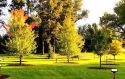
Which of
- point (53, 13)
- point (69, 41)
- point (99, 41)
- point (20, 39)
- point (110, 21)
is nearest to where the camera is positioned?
point (99, 41)

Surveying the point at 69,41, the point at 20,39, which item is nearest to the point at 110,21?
the point at 69,41

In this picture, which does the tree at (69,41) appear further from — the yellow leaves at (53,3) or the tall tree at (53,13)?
the tall tree at (53,13)

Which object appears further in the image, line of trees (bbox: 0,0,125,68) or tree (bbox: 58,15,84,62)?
tree (bbox: 58,15,84,62)

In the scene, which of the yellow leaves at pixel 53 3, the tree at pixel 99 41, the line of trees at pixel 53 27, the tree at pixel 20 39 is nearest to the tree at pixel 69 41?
the line of trees at pixel 53 27

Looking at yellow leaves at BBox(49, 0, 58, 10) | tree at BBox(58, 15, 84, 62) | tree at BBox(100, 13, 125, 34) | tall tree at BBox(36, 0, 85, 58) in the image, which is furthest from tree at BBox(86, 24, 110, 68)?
tall tree at BBox(36, 0, 85, 58)

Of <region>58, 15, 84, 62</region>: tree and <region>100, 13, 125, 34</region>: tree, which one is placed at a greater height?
<region>100, 13, 125, 34</region>: tree

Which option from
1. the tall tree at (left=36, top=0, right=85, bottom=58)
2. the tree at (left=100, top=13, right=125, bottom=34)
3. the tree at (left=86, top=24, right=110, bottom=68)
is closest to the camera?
the tree at (left=86, top=24, right=110, bottom=68)

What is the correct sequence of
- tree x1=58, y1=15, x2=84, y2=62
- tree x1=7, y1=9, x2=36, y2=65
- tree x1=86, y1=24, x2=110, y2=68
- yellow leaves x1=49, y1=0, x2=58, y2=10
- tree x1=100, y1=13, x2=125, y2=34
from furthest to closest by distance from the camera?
yellow leaves x1=49, y1=0, x2=58, y2=10
tree x1=100, y1=13, x2=125, y2=34
tree x1=58, y1=15, x2=84, y2=62
tree x1=7, y1=9, x2=36, y2=65
tree x1=86, y1=24, x2=110, y2=68

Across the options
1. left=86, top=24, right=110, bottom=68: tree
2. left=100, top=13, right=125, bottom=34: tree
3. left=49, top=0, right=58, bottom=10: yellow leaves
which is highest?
left=49, top=0, right=58, bottom=10: yellow leaves

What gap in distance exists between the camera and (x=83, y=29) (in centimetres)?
10944

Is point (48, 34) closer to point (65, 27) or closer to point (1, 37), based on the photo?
point (1, 37)

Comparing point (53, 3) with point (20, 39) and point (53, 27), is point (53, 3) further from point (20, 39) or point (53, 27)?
point (20, 39)

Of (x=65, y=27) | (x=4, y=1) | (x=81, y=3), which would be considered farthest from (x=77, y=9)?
(x=65, y=27)

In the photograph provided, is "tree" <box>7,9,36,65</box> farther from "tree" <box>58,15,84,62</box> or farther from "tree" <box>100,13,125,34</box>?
"tree" <box>100,13,125,34</box>
